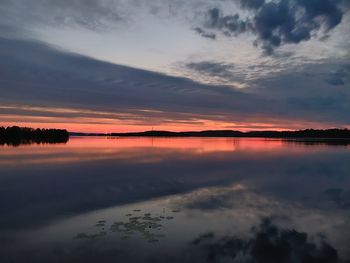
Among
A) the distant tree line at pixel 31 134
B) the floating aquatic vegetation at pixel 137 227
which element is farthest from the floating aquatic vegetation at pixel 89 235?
the distant tree line at pixel 31 134

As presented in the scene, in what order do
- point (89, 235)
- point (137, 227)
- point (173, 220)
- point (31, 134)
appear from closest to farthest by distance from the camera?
1. point (89, 235)
2. point (137, 227)
3. point (173, 220)
4. point (31, 134)

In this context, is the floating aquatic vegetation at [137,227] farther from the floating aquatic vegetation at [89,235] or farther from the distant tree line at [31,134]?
the distant tree line at [31,134]

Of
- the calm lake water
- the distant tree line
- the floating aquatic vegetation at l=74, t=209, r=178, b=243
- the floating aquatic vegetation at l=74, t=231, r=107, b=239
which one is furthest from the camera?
the distant tree line

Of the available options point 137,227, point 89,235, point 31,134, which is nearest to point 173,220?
point 137,227

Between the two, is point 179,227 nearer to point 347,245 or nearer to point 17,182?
point 347,245

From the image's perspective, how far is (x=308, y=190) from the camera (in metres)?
20.9

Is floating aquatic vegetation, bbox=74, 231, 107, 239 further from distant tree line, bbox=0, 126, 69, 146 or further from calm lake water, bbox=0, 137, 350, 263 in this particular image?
distant tree line, bbox=0, 126, 69, 146

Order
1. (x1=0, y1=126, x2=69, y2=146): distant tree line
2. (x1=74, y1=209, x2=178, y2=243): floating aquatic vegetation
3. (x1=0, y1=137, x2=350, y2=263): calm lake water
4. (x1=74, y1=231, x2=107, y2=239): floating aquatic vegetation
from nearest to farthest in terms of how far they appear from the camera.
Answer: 1. (x1=0, y1=137, x2=350, y2=263): calm lake water
2. (x1=74, y1=231, x2=107, y2=239): floating aquatic vegetation
3. (x1=74, y1=209, x2=178, y2=243): floating aquatic vegetation
4. (x1=0, y1=126, x2=69, y2=146): distant tree line

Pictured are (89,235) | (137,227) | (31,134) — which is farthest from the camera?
(31,134)

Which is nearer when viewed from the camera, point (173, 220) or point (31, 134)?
point (173, 220)

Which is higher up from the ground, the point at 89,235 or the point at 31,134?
the point at 31,134

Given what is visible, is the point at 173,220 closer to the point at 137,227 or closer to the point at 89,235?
the point at 137,227

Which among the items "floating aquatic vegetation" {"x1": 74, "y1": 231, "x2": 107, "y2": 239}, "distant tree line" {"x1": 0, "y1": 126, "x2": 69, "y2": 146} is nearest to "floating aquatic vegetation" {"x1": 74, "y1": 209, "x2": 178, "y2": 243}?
"floating aquatic vegetation" {"x1": 74, "y1": 231, "x2": 107, "y2": 239}

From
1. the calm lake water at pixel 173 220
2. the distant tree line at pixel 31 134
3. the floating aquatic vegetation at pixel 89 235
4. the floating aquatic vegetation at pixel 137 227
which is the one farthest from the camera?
the distant tree line at pixel 31 134
